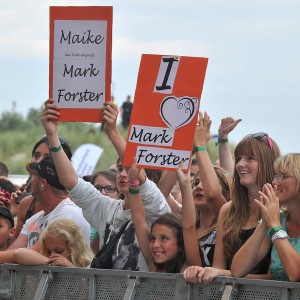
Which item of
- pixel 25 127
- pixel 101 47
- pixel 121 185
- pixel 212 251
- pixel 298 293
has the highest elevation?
pixel 25 127

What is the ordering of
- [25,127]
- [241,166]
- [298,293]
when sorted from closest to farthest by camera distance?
[298,293] → [241,166] → [25,127]

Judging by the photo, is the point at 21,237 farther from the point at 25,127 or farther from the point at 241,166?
the point at 25,127

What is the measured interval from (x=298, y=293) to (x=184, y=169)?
1.70m

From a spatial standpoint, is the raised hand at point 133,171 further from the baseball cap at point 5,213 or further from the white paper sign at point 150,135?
the baseball cap at point 5,213

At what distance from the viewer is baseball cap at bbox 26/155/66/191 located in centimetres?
1059

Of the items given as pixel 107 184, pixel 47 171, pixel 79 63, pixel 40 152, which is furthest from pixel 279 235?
pixel 107 184

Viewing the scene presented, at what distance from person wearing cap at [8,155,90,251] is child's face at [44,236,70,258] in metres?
0.73

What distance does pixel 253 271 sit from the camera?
873 centimetres

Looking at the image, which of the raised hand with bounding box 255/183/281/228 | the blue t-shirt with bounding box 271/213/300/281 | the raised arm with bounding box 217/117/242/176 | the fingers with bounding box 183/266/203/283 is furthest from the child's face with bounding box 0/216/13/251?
the raised hand with bounding box 255/183/281/228

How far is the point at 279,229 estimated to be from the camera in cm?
823

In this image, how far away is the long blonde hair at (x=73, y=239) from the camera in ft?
31.8

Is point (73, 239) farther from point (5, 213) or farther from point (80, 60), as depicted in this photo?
point (80, 60)

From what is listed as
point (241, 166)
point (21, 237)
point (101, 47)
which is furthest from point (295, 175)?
point (21, 237)

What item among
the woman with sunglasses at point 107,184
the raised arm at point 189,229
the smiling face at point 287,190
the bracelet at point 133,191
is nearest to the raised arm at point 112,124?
the bracelet at point 133,191
